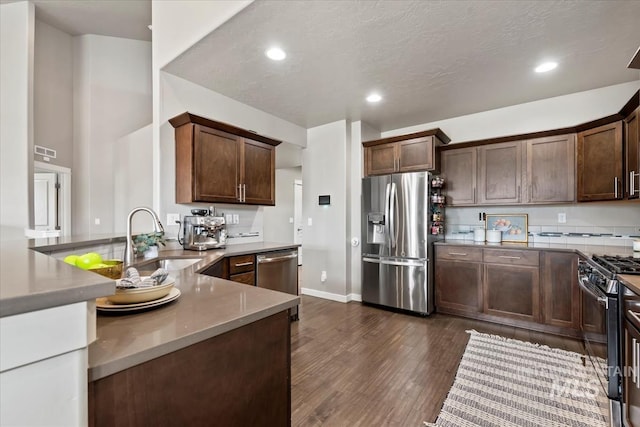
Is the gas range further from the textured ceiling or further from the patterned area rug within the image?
the textured ceiling

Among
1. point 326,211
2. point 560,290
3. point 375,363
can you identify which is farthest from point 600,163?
point 326,211

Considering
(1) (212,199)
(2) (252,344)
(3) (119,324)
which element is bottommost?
(2) (252,344)

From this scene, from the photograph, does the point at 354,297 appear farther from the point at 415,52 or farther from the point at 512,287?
the point at 415,52

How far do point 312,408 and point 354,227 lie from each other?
2.62m

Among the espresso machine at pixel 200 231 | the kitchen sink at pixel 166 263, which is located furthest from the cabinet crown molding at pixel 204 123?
the kitchen sink at pixel 166 263

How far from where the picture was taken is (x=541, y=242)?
137 inches

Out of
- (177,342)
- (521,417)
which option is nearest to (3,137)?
(177,342)

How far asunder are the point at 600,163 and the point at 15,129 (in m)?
6.47

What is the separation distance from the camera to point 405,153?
151 inches

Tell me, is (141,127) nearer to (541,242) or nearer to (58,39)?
(58,39)

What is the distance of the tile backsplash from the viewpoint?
3.06m

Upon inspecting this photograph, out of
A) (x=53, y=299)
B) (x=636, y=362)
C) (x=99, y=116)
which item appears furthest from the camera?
(x=99, y=116)

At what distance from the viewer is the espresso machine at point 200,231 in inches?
114

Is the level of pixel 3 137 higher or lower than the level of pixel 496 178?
higher
